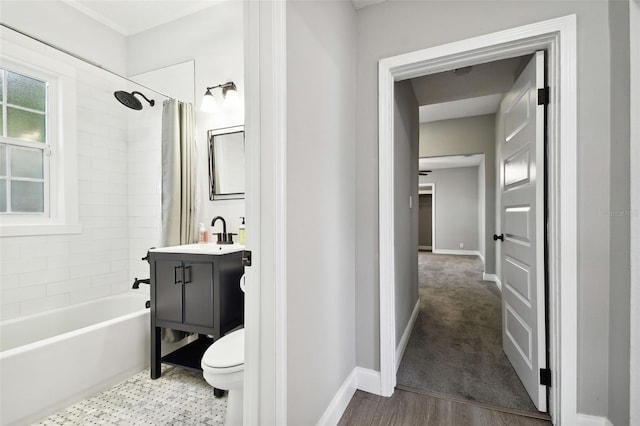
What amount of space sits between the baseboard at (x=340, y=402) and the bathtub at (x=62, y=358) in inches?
60.9

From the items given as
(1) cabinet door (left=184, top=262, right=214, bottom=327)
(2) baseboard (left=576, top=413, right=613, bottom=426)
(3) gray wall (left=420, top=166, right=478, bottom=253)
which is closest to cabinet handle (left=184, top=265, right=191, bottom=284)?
(1) cabinet door (left=184, top=262, right=214, bottom=327)

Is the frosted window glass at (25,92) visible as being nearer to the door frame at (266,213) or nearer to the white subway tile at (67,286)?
the white subway tile at (67,286)

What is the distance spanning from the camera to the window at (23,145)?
2.23 m

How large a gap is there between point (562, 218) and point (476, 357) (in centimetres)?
147

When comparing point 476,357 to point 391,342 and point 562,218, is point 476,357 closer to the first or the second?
point 391,342

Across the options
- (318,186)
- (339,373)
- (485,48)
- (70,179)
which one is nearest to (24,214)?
(70,179)

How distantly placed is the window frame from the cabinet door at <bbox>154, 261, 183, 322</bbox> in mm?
1160

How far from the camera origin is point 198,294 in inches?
76.0

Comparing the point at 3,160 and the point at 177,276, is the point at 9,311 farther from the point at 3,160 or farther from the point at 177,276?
the point at 177,276

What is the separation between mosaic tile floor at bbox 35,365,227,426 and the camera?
5.49 ft

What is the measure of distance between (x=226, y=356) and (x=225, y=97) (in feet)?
6.49

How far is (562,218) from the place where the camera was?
1504mm

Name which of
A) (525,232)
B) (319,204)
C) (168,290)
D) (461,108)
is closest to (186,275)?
(168,290)
